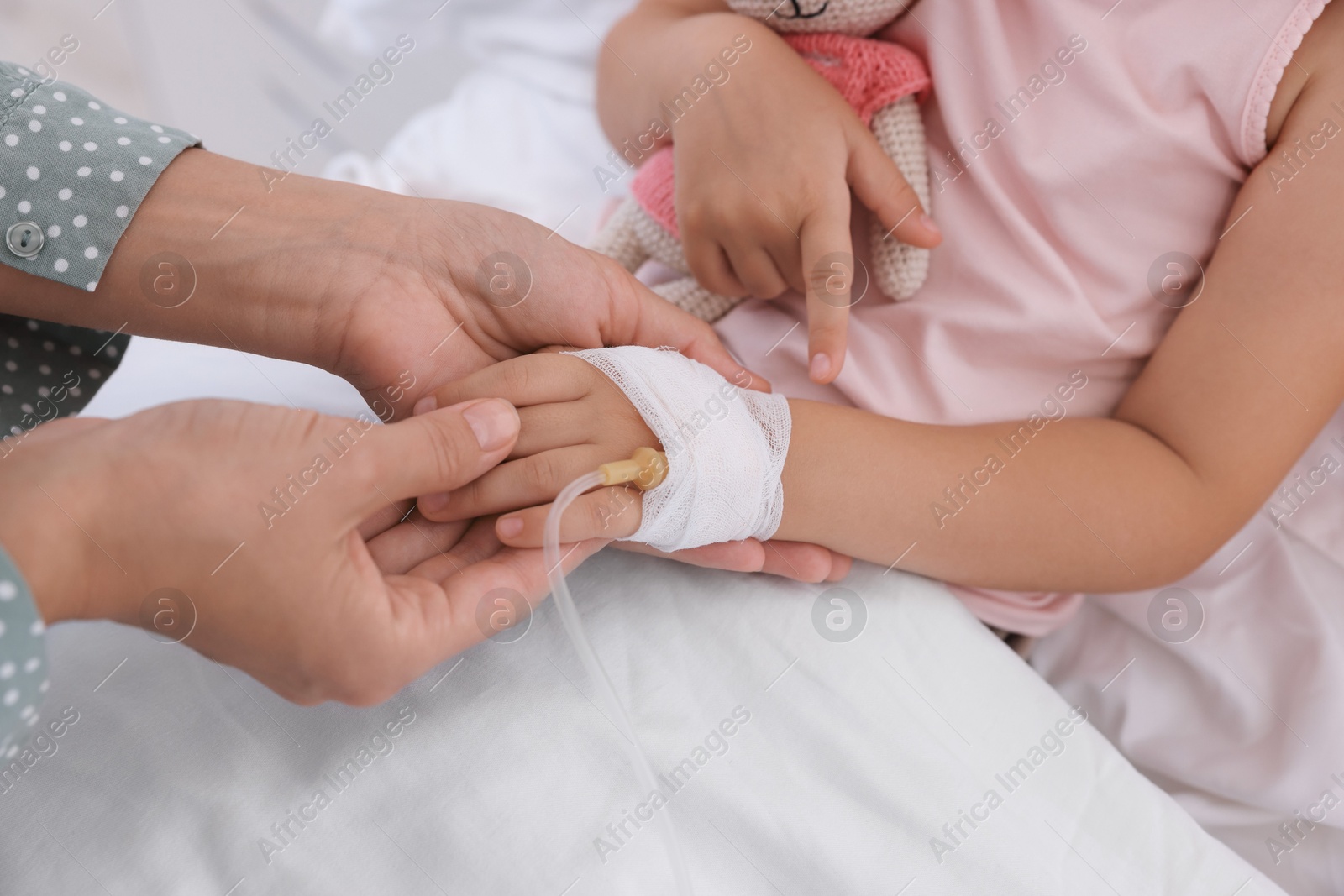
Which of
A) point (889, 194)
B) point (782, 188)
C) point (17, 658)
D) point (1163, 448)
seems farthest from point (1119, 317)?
point (17, 658)

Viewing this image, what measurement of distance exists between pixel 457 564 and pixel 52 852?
34cm

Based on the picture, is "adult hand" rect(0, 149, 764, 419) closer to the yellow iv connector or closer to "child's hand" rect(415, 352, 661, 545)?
"child's hand" rect(415, 352, 661, 545)

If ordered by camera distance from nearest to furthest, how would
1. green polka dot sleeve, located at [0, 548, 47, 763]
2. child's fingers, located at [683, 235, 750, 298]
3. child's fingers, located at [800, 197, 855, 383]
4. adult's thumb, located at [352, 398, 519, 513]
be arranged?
green polka dot sleeve, located at [0, 548, 47, 763] → adult's thumb, located at [352, 398, 519, 513] → child's fingers, located at [800, 197, 855, 383] → child's fingers, located at [683, 235, 750, 298]

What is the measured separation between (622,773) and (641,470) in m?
0.24

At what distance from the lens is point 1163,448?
83cm

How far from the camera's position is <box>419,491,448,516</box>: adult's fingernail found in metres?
0.70

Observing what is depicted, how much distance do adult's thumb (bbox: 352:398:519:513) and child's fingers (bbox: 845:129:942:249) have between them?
0.44m

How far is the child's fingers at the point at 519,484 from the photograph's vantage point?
0.69 metres

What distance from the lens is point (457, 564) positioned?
717mm

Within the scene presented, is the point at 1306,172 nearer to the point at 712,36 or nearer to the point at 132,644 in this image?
the point at 712,36

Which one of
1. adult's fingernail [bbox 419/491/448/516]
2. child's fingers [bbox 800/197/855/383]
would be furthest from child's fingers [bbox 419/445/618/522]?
child's fingers [bbox 800/197/855/383]

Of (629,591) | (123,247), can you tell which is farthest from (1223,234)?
(123,247)

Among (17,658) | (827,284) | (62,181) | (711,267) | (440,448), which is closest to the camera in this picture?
(17,658)

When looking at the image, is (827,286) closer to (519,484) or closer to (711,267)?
(711,267)
